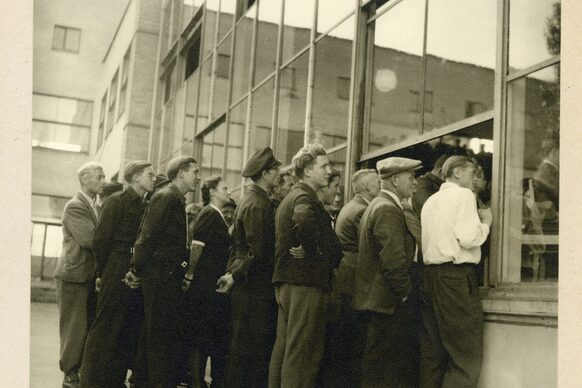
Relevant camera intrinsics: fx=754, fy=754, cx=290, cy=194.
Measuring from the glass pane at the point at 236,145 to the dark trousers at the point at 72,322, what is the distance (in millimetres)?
4910

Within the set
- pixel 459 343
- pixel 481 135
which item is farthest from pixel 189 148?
pixel 459 343

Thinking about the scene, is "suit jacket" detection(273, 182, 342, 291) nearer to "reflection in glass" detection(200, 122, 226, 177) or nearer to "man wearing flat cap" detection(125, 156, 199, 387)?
"man wearing flat cap" detection(125, 156, 199, 387)

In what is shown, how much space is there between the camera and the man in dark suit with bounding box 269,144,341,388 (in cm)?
482

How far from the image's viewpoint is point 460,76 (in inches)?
235

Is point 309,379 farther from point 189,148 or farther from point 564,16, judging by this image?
point 189,148

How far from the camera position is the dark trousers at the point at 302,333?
4820 millimetres

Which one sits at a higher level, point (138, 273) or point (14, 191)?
point (14, 191)

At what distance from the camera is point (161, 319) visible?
5562 mm

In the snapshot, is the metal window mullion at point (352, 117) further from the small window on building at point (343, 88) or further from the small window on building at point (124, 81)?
the small window on building at point (124, 81)

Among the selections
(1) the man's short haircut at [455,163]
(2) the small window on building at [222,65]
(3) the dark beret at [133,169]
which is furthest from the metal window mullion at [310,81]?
(1) the man's short haircut at [455,163]

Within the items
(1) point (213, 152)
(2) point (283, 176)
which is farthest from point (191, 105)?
(2) point (283, 176)

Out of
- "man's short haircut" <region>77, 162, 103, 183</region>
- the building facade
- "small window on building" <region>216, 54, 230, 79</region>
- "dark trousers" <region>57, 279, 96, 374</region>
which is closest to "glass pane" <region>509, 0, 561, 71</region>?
the building facade

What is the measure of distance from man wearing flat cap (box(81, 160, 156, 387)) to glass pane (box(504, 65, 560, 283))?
113 inches

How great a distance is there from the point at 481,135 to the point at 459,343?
5.44 ft
